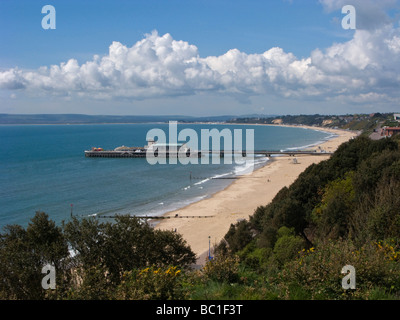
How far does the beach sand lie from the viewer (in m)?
26.0

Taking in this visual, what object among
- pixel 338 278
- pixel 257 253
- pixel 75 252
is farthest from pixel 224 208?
pixel 338 278

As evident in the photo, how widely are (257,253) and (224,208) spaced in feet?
66.6

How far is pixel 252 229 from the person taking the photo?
2064 centimetres

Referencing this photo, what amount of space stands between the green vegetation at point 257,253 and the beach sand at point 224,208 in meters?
4.32

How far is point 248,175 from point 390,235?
147 feet

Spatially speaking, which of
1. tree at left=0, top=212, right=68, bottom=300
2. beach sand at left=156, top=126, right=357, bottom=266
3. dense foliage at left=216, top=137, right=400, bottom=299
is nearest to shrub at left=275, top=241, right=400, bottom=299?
dense foliage at left=216, top=137, right=400, bottom=299

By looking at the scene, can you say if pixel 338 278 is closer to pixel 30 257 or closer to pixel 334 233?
pixel 334 233

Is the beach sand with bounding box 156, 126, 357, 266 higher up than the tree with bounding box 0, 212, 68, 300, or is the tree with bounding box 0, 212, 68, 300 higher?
the tree with bounding box 0, 212, 68, 300

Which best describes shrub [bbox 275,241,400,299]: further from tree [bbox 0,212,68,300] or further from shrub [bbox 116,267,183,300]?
tree [bbox 0,212,68,300]

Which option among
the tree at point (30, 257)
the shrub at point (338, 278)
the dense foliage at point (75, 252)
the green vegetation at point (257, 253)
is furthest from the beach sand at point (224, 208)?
the shrub at point (338, 278)

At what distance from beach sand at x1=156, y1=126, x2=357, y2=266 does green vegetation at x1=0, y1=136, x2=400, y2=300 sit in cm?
432

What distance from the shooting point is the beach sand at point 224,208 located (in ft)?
85.3
